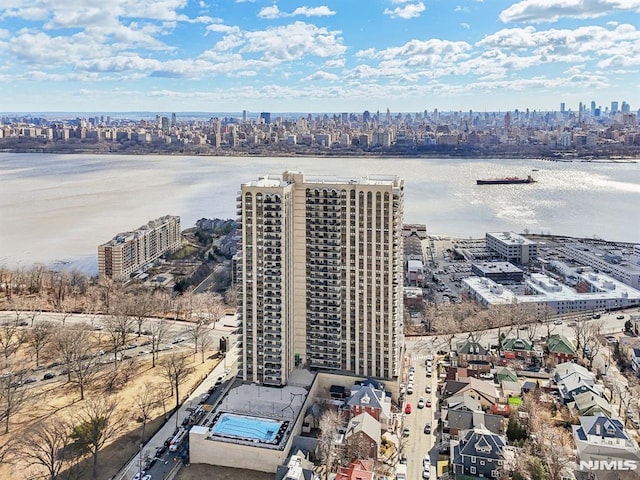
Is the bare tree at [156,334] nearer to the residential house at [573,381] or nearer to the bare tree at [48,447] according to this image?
the bare tree at [48,447]

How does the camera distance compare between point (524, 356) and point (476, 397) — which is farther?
point (524, 356)

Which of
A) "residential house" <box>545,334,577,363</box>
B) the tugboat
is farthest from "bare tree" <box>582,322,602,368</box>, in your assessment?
the tugboat

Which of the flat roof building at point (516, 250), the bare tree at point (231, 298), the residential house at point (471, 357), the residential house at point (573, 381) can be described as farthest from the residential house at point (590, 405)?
the flat roof building at point (516, 250)

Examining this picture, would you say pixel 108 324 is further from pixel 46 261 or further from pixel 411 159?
pixel 411 159

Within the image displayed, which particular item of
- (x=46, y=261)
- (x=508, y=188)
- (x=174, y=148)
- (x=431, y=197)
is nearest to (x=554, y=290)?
(x=46, y=261)

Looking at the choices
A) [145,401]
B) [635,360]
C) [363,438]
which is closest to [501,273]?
[635,360]

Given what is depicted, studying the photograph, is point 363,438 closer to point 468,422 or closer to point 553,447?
point 468,422
